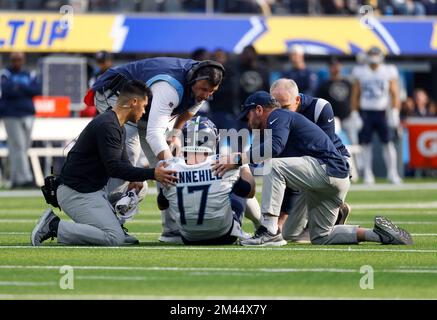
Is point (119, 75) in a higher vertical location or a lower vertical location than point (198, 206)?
higher

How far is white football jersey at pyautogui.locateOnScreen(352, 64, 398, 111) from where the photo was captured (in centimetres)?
2164

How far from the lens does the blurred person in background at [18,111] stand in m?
21.2

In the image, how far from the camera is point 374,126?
71.3 feet

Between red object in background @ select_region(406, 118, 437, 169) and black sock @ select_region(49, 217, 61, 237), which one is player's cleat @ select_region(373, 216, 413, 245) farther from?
red object in background @ select_region(406, 118, 437, 169)

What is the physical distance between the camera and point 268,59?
28656mm

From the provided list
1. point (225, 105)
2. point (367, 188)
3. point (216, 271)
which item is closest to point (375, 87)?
point (367, 188)

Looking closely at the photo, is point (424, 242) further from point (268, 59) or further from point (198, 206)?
point (268, 59)

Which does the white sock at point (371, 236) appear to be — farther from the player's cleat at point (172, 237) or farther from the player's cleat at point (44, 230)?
the player's cleat at point (44, 230)

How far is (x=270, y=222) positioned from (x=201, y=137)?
0.98 metres

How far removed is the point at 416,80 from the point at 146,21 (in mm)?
7712

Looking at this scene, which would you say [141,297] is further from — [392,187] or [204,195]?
[392,187]

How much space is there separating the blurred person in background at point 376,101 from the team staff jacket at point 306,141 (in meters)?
10.7
